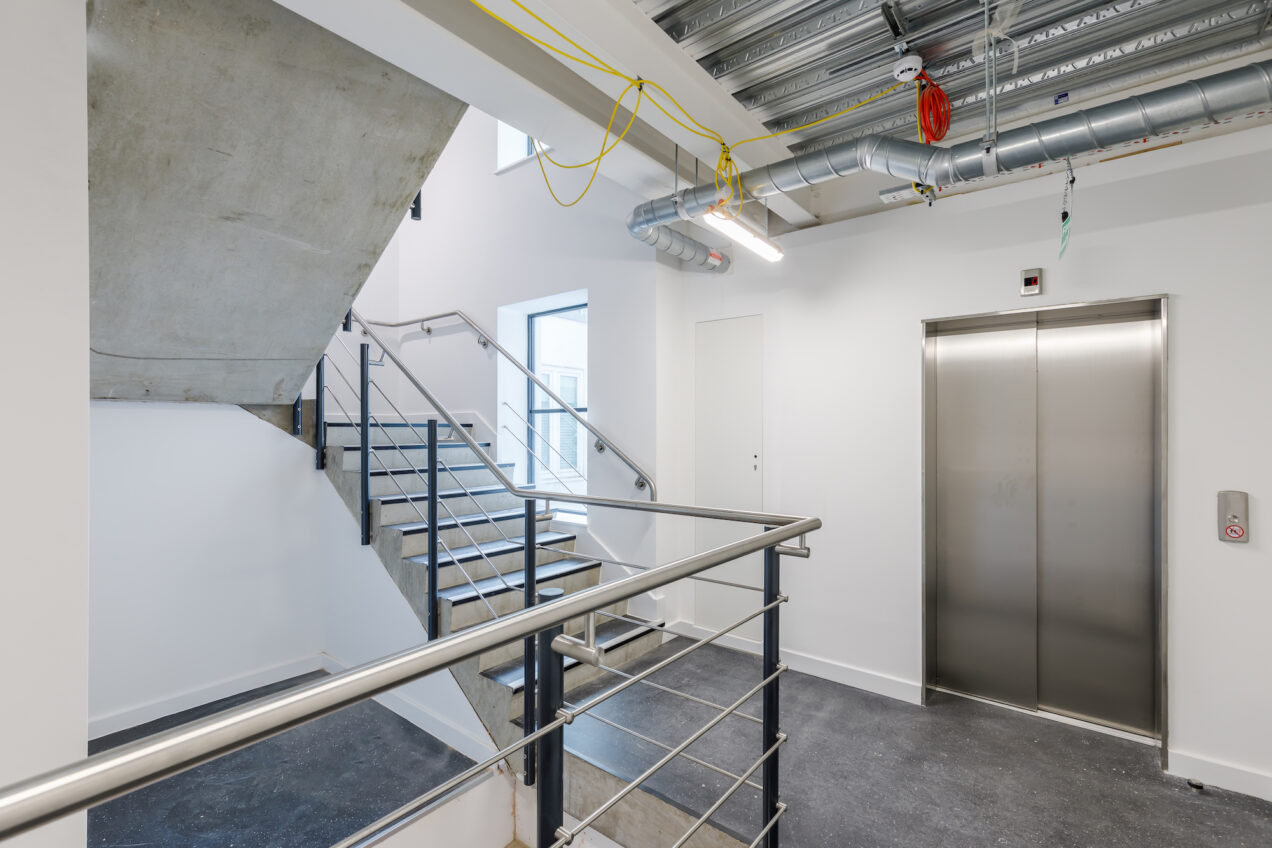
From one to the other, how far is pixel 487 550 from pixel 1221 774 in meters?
3.67

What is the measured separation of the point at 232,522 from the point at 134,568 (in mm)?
555

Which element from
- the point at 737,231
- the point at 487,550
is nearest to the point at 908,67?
the point at 737,231

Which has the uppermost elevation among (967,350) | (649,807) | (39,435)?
(967,350)

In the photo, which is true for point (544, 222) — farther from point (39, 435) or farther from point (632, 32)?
point (39, 435)

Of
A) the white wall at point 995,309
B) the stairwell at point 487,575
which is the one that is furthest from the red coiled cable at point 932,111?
the stairwell at point 487,575

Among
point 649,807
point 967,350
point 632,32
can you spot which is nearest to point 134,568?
point 649,807

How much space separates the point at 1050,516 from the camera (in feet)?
10.0

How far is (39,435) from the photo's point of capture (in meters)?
1.55

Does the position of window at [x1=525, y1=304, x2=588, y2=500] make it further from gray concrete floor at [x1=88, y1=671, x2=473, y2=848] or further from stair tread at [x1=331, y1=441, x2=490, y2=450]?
gray concrete floor at [x1=88, y1=671, x2=473, y2=848]

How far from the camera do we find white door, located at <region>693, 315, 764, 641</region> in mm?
3805

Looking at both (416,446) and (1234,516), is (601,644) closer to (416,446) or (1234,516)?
(416,446)

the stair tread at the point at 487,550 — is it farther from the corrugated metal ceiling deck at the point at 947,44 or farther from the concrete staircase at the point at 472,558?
the corrugated metal ceiling deck at the point at 947,44

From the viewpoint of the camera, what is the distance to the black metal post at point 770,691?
176 centimetres

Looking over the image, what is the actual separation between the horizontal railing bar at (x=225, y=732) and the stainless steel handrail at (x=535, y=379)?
9.65 feet
